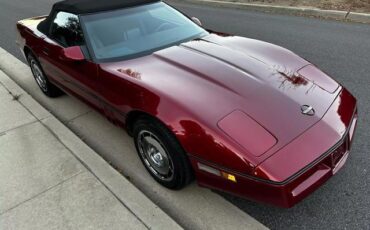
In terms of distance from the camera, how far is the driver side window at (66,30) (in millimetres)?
3458

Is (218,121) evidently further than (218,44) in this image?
No

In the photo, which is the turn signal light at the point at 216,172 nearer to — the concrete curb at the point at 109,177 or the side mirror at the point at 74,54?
the concrete curb at the point at 109,177

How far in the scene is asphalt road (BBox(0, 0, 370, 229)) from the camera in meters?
2.49

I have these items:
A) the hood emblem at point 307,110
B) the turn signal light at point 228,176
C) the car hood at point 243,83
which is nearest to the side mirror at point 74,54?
the car hood at point 243,83

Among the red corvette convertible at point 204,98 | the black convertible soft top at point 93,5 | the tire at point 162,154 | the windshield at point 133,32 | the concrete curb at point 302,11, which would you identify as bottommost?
the concrete curb at point 302,11

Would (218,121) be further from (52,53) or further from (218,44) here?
(52,53)

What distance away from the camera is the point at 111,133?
3.76 meters

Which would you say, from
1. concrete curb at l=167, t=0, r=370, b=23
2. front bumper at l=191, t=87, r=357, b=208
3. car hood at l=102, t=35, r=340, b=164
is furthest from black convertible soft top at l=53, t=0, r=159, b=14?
concrete curb at l=167, t=0, r=370, b=23

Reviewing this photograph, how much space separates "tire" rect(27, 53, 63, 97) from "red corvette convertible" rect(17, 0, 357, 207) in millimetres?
673

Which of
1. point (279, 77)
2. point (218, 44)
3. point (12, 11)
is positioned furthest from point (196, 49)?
point (12, 11)

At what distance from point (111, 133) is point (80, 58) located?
94 centimetres

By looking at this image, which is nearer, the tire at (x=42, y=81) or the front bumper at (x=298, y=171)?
the front bumper at (x=298, y=171)

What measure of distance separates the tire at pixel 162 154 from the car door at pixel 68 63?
0.79 metres

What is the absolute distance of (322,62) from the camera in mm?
5250
